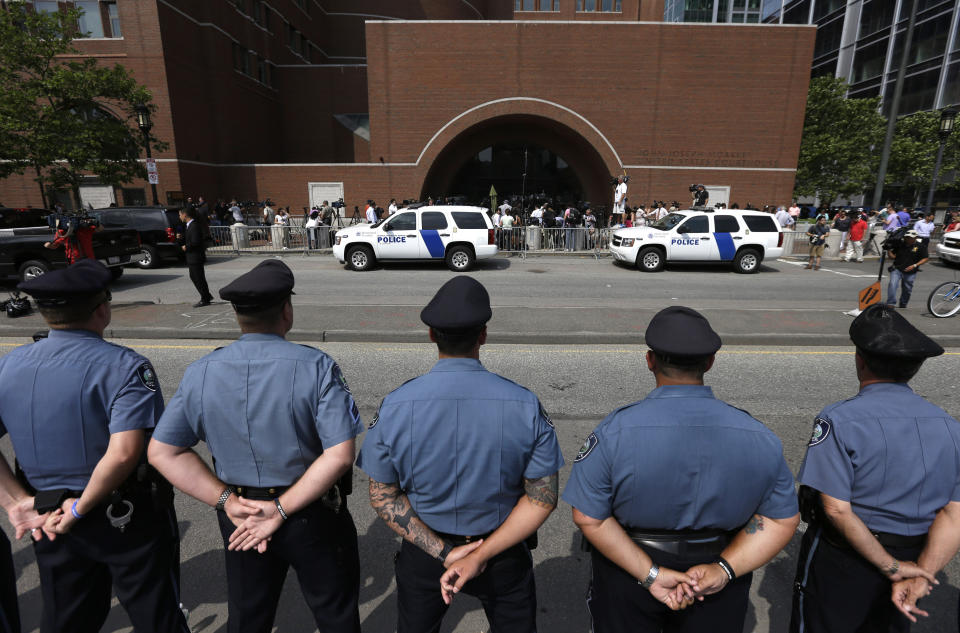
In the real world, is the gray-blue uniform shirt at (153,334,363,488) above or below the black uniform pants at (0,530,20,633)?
above

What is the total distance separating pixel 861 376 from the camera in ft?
7.27

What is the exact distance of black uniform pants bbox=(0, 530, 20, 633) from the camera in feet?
7.41

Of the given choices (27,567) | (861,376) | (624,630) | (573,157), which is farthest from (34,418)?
(573,157)

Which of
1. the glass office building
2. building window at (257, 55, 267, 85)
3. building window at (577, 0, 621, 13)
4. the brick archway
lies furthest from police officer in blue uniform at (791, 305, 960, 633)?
the glass office building

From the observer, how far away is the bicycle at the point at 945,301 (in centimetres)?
927

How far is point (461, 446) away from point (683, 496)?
824mm

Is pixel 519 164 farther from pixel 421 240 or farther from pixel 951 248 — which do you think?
pixel 951 248

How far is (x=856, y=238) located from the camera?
18094 mm

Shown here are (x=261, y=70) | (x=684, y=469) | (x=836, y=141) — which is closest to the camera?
(x=684, y=469)

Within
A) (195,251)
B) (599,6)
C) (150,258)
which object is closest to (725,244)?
(195,251)

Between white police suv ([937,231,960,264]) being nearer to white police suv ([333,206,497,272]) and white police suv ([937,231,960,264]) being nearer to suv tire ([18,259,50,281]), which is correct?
white police suv ([333,206,497,272])

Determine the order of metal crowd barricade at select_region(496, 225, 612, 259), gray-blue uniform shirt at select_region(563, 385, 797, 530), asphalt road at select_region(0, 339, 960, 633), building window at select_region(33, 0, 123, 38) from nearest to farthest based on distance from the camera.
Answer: gray-blue uniform shirt at select_region(563, 385, 797, 530) < asphalt road at select_region(0, 339, 960, 633) < metal crowd barricade at select_region(496, 225, 612, 259) < building window at select_region(33, 0, 123, 38)

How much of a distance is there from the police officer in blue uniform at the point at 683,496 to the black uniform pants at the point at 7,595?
8.33ft

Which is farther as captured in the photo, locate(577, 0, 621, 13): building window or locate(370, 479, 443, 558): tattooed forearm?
locate(577, 0, 621, 13): building window
